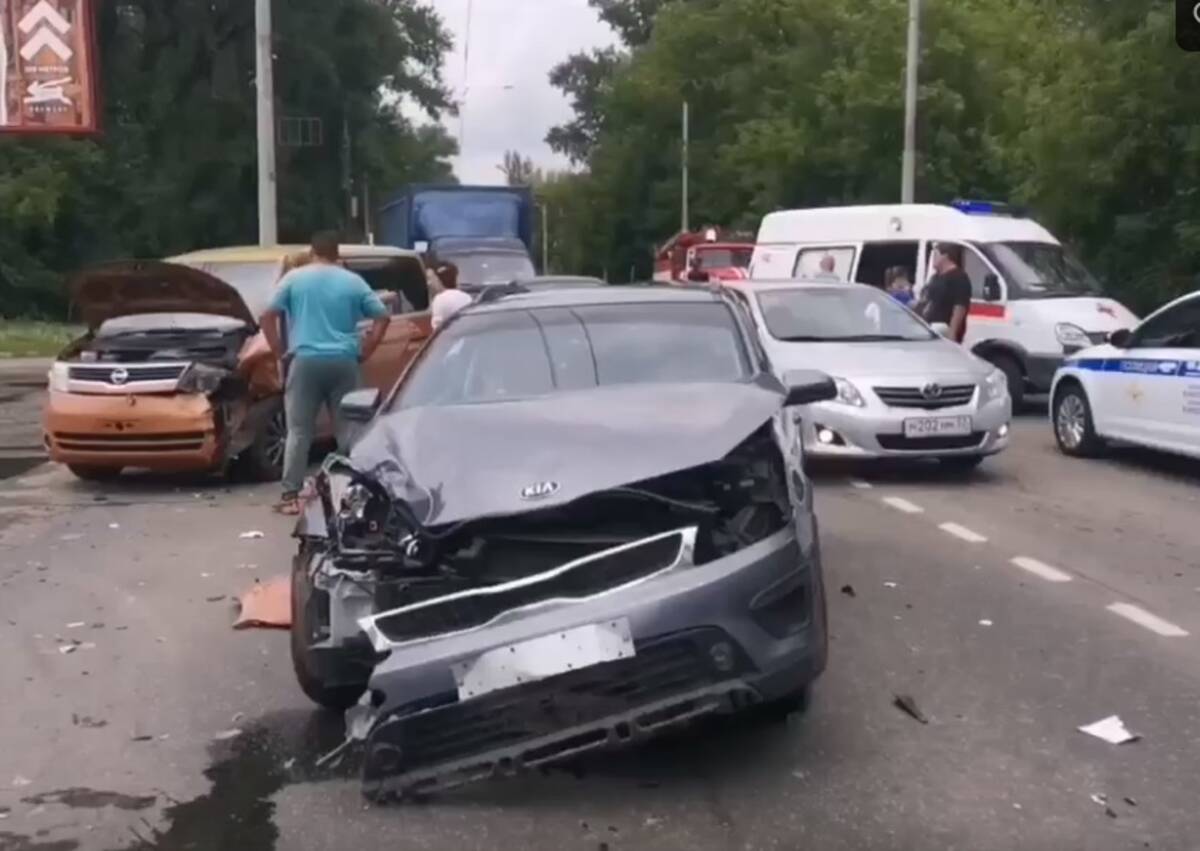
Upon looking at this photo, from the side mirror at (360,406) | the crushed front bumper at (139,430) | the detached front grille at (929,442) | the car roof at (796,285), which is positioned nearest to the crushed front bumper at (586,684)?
the side mirror at (360,406)

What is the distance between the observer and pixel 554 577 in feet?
19.6

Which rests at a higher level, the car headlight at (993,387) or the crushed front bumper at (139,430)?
the car headlight at (993,387)

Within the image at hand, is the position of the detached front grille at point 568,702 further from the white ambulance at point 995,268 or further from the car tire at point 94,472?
the white ambulance at point 995,268

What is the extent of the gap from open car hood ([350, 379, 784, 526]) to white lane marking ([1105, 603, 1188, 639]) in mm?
2348

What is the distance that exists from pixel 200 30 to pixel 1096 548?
41357mm

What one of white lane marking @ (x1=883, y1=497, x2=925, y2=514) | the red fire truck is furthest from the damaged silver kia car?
the red fire truck

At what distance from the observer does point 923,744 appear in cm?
648

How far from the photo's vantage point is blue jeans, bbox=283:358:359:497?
11.4m

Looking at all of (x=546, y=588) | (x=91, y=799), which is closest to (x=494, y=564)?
(x=546, y=588)

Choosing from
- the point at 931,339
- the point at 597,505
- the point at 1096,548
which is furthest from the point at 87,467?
the point at 597,505

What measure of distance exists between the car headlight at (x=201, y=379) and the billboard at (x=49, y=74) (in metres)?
19.9

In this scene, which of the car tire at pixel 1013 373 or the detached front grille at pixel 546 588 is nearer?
the detached front grille at pixel 546 588

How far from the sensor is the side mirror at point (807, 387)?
26.3ft

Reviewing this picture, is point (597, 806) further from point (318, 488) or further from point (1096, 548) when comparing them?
point (1096, 548)
